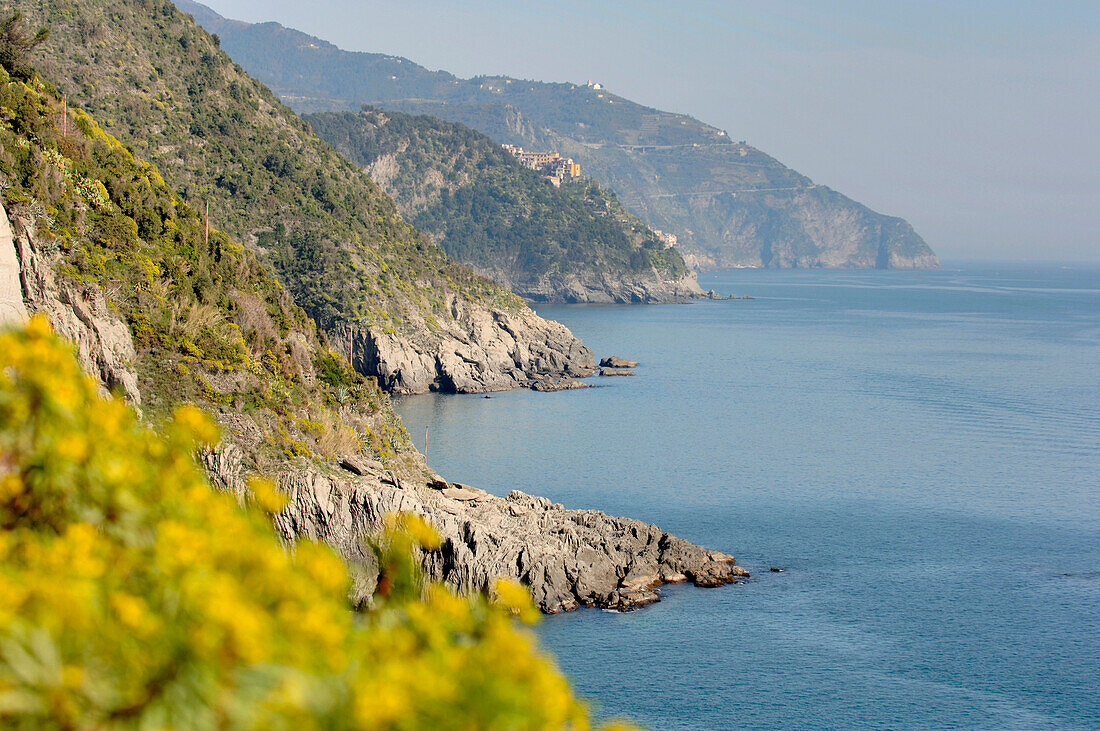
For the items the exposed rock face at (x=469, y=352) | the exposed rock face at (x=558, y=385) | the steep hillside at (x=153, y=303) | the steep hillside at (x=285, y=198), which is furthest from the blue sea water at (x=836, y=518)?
the steep hillside at (x=153, y=303)

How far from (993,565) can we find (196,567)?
39140 millimetres

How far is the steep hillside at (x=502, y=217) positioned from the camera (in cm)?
16300

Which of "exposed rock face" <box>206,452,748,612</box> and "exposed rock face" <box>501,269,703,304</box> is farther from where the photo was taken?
"exposed rock face" <box>501,269,703,304</box>

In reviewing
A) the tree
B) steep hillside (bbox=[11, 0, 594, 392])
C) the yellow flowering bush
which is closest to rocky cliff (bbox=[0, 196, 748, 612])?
the tree

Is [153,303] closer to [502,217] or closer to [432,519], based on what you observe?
[432,519]

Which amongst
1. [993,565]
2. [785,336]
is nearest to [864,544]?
[993,565]

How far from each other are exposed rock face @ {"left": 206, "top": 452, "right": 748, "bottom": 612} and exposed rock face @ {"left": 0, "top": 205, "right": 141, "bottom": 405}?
13.9ft

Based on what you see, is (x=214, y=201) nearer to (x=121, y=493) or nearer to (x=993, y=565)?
(x=993, y=565)

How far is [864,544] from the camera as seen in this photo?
40531 mm

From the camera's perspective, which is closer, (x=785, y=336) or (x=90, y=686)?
(x=90, y=686)

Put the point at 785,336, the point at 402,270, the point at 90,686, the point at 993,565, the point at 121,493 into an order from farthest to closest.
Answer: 1. the point at 785,336
2. the point at 402,270
3. the point at 993,565
4. the point at 121,493
5. the point at 90,686

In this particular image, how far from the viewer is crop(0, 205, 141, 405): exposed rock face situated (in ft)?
94.8

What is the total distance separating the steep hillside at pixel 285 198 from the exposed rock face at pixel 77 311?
1598 inches

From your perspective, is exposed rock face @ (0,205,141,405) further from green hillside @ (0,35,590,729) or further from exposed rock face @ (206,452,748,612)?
green hillside @ (0,35,590,729)
